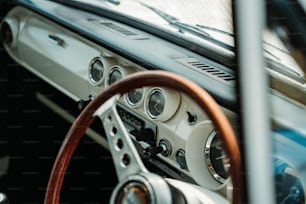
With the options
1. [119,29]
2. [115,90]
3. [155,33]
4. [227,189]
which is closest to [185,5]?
[155,33]

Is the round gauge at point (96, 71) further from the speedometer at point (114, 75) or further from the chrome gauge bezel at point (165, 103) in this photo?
the chrome gauge bezel at point (165, 103)

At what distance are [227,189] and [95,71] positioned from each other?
768 millimetres

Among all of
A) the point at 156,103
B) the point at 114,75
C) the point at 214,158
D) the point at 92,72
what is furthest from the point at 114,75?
the point at 214,158

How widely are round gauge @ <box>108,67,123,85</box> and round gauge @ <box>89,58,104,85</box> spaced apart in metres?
0.03

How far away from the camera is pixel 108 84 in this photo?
176 centimetres

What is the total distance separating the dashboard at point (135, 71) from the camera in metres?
1.40

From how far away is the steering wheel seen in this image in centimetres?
115

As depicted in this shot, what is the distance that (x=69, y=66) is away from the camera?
6.42 feet

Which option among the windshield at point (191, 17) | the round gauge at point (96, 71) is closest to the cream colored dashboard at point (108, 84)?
the round gauge at point (96, 71)

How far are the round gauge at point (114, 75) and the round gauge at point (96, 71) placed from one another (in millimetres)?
33

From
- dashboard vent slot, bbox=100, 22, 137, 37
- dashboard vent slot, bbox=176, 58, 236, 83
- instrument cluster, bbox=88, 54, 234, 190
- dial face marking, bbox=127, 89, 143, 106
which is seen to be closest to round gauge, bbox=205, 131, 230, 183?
instrument cluster, bbox=88, 54, 234, 190

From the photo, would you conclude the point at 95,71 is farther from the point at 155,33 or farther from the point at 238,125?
the point at 238,125

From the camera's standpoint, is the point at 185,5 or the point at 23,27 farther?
the point at 23,27

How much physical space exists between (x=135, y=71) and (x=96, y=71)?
17 cm
